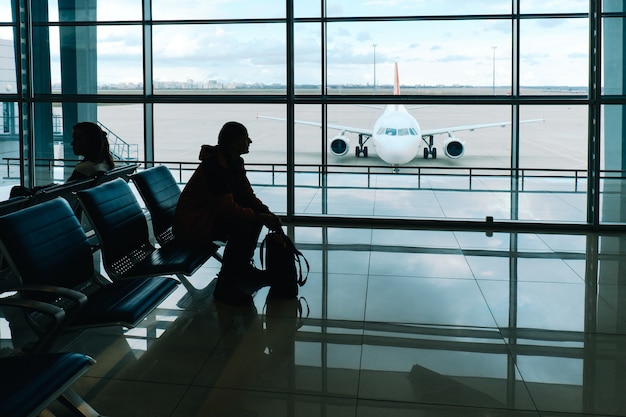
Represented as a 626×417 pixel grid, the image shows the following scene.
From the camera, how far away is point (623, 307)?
4152mm

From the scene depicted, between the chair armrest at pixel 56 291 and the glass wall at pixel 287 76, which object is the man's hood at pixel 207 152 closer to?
the chair armrest at pixel 56 291

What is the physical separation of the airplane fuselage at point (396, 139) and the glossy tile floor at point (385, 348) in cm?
1715

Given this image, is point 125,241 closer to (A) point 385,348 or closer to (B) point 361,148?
(A) point 385,348

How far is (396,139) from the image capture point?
22172 mm

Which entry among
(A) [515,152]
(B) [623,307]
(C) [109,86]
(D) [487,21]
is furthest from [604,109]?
(C) [109,86]

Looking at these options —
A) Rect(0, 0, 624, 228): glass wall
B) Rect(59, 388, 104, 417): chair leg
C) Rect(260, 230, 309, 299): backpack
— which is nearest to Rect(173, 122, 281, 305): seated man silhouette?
Rect(260, 230, 309, 299): backpack

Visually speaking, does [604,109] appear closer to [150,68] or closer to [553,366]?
[553,366]

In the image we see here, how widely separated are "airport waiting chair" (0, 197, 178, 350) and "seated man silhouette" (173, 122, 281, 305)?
39.9 inches

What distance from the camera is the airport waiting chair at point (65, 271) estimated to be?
2.57m

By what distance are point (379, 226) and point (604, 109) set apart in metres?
2.88

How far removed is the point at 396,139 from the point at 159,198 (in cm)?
1841

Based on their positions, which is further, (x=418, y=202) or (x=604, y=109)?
(x=418, y=202)

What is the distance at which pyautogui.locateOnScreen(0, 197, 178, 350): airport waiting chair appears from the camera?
101 inches

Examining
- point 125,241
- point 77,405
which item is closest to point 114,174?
point 125,241
